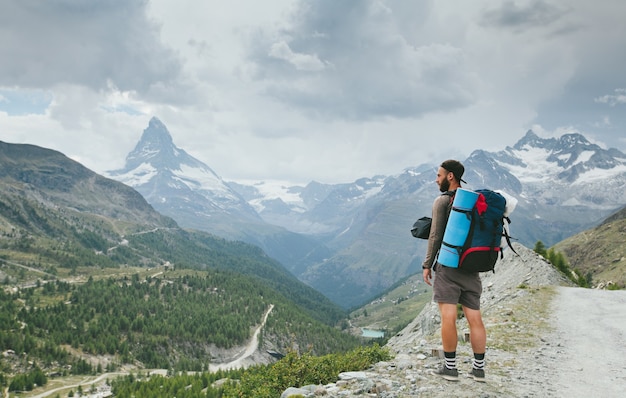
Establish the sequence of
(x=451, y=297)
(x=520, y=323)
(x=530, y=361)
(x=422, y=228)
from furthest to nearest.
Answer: (x=520, y=323), (x=530, y=361), (x=422, y=228), (x=451, y=297)

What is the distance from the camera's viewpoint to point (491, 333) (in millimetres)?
18359

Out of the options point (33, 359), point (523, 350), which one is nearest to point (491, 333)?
point (523, 350)

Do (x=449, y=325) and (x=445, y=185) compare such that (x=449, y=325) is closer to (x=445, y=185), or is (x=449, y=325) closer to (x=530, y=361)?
(x=445, y=185)

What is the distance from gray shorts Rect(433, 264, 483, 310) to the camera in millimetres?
10914

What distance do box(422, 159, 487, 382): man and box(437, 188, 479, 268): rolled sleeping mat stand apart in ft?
1.11

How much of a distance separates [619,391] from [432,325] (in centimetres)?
1932

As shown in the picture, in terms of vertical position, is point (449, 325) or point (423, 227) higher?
point (423, 227)

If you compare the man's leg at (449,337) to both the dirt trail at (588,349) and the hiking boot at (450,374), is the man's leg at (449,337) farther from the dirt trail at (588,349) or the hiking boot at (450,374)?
the dirt trail at (588,349)

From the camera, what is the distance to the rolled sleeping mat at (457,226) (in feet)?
34.5

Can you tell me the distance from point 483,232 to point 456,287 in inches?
67.0

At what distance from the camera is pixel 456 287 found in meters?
10.9

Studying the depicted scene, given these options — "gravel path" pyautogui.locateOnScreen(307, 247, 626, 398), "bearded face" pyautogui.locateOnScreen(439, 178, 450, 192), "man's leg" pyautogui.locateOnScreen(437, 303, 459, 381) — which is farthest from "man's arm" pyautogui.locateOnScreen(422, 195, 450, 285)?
"gravel path" pyautogui.locateOnScreen(307, 247, 626, 398)

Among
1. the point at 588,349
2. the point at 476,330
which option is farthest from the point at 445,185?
the point at 588,349

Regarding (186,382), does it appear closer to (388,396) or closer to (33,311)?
(388,396)
